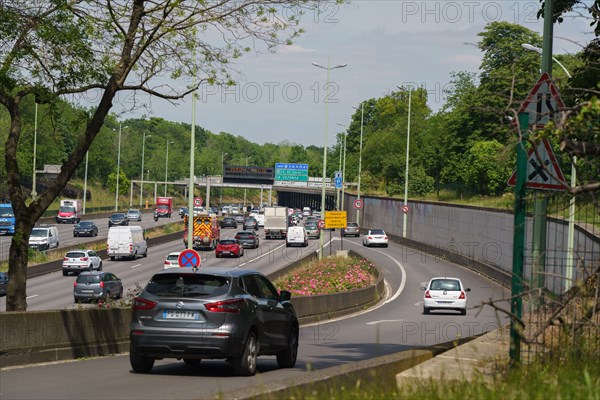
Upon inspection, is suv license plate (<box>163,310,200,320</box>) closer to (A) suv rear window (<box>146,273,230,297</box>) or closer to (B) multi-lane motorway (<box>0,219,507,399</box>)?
(A) suv rear window (<box>146,273,230,297</box>)

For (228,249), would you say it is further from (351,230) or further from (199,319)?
(199,319)

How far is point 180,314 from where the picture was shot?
14.5 m

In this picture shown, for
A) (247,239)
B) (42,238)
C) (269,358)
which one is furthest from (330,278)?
(247,239)

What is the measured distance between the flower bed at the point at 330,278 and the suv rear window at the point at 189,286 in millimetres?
21539

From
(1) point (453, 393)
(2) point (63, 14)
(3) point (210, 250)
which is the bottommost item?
(3) point (210, 250)

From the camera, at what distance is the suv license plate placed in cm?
1448

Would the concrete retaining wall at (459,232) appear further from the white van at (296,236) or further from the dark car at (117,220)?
the dark car at (117,220)

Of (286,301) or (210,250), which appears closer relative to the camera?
(286,301)

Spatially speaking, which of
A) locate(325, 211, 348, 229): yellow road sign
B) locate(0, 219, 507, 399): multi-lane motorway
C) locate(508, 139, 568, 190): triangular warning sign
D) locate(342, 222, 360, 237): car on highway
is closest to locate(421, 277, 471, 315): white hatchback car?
locate(0, 219, 507, 399): multi-lane motorway

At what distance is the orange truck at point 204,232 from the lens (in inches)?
3184

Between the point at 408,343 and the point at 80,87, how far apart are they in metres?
9.95

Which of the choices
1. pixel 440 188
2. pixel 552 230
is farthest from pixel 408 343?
pixel 440 188

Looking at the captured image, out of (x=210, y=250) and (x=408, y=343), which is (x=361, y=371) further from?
(x=210, y=250)

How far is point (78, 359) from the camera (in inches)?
736
